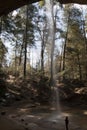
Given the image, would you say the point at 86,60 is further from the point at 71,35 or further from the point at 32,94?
the point at 32,94

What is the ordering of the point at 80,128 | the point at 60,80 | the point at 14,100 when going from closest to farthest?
the point at 80,128 → the point at 14,100 → the point at 60,80

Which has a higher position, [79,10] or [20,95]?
[79,10]

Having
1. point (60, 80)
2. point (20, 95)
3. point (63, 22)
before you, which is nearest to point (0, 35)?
point (20, 95)

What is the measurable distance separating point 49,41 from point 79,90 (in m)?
11.3

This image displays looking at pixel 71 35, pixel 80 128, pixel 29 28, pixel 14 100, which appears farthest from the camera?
pixel 71 35

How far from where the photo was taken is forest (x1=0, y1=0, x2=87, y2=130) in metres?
26.3

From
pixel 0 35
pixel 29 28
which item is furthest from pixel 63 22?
pixel 0 35

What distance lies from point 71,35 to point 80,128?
25.4 metres

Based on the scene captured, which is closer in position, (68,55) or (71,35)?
(71,35)

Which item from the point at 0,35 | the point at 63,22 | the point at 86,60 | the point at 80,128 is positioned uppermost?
the point at 63,22

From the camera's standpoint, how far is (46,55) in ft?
150

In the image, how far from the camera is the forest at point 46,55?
2633 centimetres

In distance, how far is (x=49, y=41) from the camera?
123 ft

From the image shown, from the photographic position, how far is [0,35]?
28.8 meters
